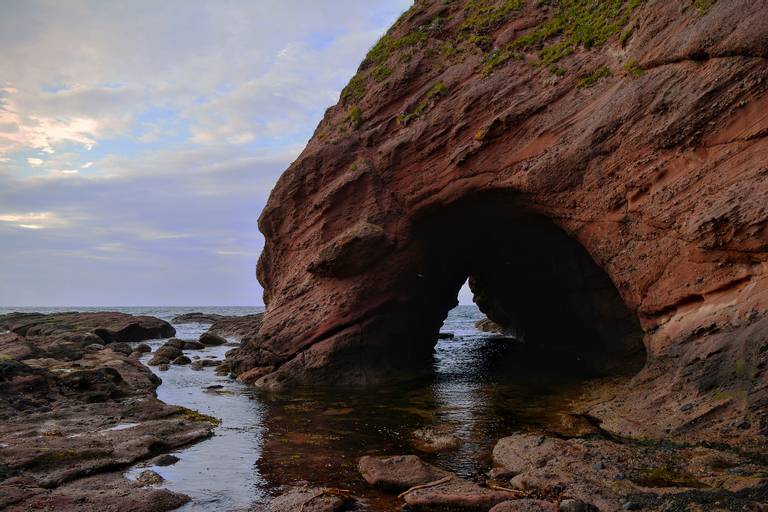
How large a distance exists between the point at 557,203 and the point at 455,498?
11.4 metres

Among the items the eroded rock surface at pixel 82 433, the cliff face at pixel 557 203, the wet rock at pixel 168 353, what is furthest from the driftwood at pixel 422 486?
the wet rock at pixel 168 353

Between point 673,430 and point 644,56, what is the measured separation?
10.5m

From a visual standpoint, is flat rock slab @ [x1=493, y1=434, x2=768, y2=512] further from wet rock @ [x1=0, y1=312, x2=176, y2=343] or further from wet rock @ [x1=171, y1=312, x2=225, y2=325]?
wet rock @ [x1=171, y1=312, x2=225, y2=325]

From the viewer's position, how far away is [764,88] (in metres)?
12.4

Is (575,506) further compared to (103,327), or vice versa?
(103,327)

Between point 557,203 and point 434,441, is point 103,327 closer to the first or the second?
point 557,203

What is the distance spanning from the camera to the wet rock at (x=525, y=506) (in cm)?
771

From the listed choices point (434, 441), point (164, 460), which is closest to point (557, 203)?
point (434, 441)

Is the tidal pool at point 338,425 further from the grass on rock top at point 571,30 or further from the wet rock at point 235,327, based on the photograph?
the wet rock at point 235,327

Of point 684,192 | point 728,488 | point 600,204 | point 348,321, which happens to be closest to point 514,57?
point 600,204

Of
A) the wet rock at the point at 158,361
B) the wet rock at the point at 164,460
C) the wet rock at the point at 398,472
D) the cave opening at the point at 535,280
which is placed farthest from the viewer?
the wet rock at the point at 158,361

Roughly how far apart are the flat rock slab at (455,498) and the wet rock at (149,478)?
4.61m

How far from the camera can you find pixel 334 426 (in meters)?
14.4

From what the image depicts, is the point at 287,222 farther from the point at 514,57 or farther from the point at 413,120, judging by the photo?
the point at 514,57
